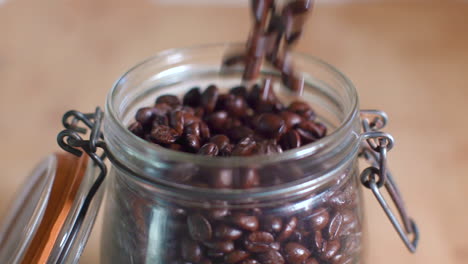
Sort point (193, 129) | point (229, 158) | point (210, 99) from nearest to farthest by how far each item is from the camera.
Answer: point (229, 158), point (193, 129), point (210, 99)

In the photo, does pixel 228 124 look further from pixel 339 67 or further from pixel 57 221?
pixel 339 67

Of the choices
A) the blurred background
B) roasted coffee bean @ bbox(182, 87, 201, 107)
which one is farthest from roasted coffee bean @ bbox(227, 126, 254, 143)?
the blurred background

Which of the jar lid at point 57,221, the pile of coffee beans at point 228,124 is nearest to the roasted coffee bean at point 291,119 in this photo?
the pile of coffee beans at point 228,124

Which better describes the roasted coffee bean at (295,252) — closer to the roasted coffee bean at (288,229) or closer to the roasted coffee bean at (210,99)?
the roasted coffee bean at (288,229)

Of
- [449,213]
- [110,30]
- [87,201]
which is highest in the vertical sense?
[87,201]

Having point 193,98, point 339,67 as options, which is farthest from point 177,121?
point 339,67

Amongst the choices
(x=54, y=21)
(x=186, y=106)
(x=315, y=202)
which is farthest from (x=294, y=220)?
(x=54, y=21)

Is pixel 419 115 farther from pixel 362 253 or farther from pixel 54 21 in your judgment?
pixel 54 21
